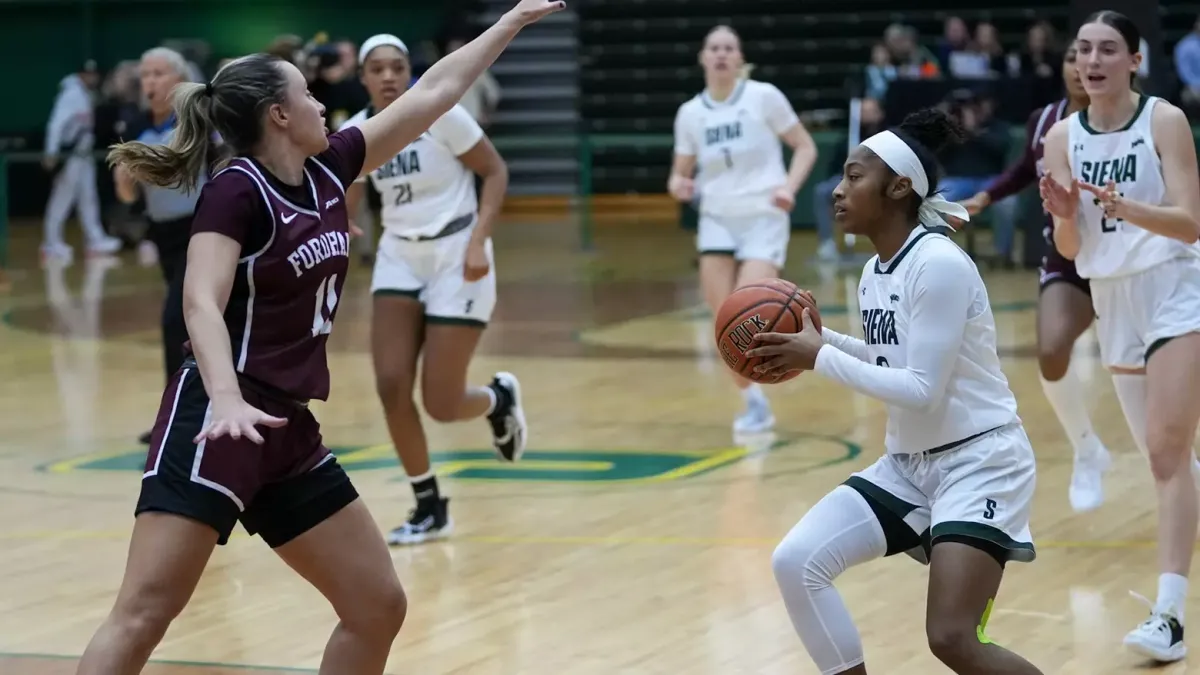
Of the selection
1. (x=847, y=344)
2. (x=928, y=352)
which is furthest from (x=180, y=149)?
(x=928, y=352)

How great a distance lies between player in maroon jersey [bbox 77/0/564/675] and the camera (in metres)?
4.02

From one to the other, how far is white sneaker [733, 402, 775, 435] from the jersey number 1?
548cm

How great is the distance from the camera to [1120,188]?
19.6ft

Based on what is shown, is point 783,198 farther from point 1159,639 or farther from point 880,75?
point 880,75

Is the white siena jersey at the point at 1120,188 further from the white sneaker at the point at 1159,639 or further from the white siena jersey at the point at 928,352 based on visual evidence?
the white siena jersey at the point at 928,352

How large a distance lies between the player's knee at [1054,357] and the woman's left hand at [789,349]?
3.14m

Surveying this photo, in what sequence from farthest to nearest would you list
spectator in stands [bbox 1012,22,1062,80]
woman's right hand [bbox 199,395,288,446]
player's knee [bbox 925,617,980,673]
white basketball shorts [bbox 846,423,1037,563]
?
spectator in stands [bbox 1012,22,1062,80]
white basketball shorts [bbox 846,423,1037,563]
player's knee [bbox 925,617,980,673]
woman's right hand [bbox 199,395,288,446]

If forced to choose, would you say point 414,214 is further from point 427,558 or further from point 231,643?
point 231,643

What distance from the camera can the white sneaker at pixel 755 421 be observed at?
31.7 feet

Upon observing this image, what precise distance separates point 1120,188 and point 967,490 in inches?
80.0

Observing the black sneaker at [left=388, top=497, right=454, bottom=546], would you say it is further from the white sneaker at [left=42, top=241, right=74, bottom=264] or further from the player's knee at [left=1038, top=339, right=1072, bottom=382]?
the white sneaker at [left=42, top=241, right=74, bottom=264]

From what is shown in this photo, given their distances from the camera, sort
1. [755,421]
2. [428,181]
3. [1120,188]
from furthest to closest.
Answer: [755,421] < [428,181] < [1120,188]

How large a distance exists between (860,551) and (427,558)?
3005 mm

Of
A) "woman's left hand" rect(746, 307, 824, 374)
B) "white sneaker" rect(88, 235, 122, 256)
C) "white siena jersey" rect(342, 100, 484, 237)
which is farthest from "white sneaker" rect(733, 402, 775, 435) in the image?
"white sneaker" rect(88, 235, 122, 256)
